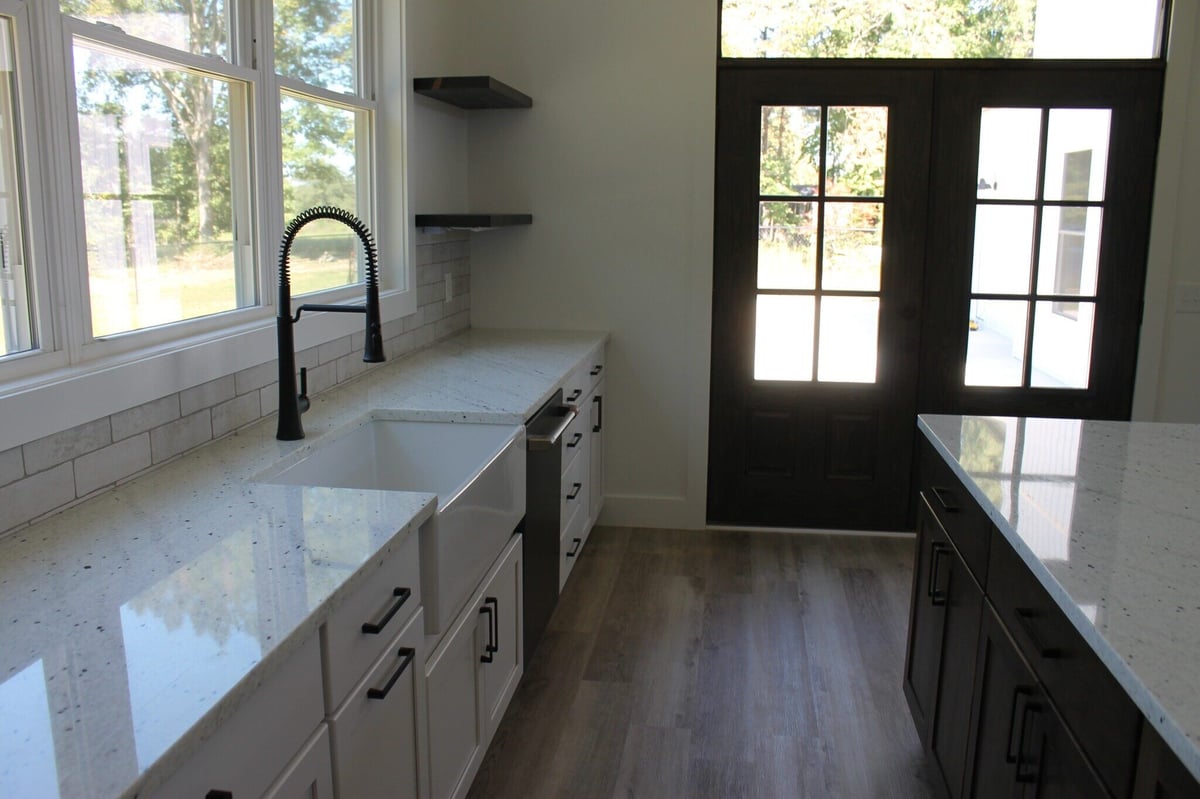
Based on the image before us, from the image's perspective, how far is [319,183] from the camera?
304 cm

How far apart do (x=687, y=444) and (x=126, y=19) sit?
3.01m

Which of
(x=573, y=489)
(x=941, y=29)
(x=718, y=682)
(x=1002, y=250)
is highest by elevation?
(x=941, y=29)

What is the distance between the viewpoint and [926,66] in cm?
414

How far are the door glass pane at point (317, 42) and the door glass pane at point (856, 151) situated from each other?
207 cm

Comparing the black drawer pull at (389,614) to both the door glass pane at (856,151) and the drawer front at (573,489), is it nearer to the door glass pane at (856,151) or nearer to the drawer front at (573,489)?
the drawer front at (573,489)

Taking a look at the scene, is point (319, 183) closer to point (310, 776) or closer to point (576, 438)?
point (576, 438)

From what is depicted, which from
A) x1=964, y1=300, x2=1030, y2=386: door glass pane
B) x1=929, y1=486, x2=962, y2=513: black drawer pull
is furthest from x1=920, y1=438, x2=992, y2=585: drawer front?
x1=964, y1=300, x2=1030, y2=386: door glass pane

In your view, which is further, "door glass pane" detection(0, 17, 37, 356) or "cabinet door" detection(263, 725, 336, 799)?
"door glass pane" detection(0, 17, 37, 356)

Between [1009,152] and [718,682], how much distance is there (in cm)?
263

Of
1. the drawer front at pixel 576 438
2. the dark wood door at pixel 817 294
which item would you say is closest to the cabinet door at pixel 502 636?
the drawer front at pixel 576 438

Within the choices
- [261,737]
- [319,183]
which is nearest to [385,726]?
[261,737]

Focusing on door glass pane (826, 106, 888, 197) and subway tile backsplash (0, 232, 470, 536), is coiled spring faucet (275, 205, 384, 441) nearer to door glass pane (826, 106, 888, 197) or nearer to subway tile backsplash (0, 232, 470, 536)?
subway tile backsplash (0, 232, 470, 536)

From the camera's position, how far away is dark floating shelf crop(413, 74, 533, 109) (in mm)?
3625

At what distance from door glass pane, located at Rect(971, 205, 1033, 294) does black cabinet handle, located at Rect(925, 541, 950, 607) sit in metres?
2.14
